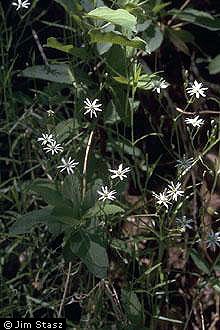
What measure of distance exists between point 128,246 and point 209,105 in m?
0.51

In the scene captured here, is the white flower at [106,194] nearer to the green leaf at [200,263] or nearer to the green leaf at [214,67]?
the green leaf at [200,263]

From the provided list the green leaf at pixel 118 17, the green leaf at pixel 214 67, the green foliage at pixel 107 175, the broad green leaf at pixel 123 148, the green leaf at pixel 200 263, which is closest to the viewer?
the green leaf at pixel 118 17

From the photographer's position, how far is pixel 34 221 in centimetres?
136

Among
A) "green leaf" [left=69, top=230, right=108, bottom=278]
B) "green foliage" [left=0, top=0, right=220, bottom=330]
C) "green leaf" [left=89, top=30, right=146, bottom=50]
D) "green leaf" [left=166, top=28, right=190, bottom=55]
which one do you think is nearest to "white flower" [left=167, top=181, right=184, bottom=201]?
"green foliage" [left=0, top=0, right=220, bottom=330]

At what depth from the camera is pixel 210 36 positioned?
6.51 ft

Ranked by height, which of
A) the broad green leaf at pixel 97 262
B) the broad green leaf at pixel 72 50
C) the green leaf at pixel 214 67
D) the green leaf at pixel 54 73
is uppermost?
the broad green leaf at pixel 72 50

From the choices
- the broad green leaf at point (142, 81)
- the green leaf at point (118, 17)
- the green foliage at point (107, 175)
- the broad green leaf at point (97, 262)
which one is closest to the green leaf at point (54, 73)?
Result: the green foliage at point (107, 175)

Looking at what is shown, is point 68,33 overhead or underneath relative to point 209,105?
overhead

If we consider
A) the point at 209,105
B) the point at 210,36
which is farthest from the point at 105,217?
the point at 210,36

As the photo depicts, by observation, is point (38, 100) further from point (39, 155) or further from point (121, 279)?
point (121, 279)

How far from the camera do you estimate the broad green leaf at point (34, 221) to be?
53.1 inches

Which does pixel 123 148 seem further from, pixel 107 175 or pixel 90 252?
pixel 90 252

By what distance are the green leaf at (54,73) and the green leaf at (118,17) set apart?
0.29 m

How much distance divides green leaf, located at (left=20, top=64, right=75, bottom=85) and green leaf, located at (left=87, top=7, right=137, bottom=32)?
285 millimetres
